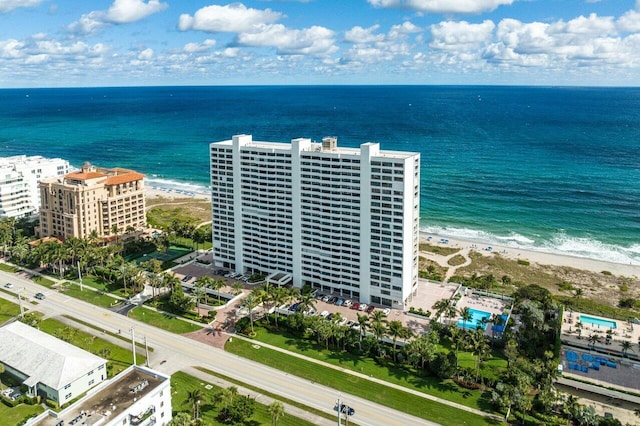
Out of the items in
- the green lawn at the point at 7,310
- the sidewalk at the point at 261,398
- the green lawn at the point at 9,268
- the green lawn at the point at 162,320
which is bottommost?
the sidewalk at the point at 261,398

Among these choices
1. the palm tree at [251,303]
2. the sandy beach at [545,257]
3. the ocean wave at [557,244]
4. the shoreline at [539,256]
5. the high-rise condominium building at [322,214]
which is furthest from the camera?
the ocean wave at [557,244]

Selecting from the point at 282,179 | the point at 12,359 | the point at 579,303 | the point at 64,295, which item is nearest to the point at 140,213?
the point at 64,295

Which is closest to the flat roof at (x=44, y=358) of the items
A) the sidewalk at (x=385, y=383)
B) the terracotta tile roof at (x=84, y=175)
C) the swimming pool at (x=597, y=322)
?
the sidewalk at (x=385, y=383)

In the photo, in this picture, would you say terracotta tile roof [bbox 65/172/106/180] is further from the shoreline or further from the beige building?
the shoreline

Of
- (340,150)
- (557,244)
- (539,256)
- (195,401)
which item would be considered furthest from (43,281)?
(557,244)

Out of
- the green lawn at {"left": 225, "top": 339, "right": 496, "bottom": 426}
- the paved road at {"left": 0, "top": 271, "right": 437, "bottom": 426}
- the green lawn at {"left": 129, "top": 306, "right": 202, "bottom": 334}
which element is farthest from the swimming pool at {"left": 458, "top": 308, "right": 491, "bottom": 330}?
the green lawn at {"left": 129, "top": 306, "right": 202, "bottom": 334}

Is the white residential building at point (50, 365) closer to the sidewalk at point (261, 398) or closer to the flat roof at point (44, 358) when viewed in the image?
the flat roof at point (44, 358)

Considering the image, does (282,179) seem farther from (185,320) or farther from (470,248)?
(470,248)
